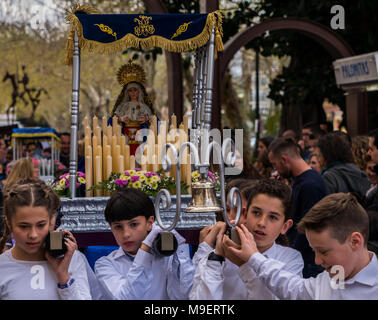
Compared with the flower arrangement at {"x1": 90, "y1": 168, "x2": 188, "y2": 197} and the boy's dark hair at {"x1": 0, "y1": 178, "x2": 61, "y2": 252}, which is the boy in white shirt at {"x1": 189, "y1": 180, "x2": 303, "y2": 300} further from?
the flower arrangement at {"x1": 90, "y1": 168, "x2": 188, "y2": 197}

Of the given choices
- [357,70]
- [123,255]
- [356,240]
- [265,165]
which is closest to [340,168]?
[265,165]

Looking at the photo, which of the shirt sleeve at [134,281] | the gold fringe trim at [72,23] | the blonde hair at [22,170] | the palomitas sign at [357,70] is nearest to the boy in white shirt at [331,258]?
the shirt sleeve at [134,281]

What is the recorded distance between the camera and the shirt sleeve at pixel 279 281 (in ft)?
→ 10.3

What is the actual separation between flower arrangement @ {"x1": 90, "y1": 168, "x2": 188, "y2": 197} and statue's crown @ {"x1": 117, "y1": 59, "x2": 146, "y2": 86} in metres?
1.75

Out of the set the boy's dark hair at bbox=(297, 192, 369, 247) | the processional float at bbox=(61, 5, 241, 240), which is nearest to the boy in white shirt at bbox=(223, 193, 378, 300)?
the boy's dark hair at bbox=(297, 192, 369, 247)

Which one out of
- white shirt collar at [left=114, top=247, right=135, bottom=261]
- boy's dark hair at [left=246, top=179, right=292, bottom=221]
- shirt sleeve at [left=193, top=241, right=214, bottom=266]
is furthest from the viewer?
white shirt collar at [left=114, top=247, right=135, bottom=261]

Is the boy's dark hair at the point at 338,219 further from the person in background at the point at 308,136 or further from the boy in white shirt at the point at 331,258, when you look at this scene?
the person in background at the point at 308,136

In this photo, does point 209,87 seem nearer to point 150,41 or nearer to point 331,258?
point 150,41

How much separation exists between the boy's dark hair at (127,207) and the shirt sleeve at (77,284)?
398 mm

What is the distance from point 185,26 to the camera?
600 centimetres

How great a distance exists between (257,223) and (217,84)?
21.0ft

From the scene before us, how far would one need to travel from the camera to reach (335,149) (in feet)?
22.2

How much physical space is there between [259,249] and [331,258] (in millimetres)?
905

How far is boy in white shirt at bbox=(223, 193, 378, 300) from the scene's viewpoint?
118 inches
